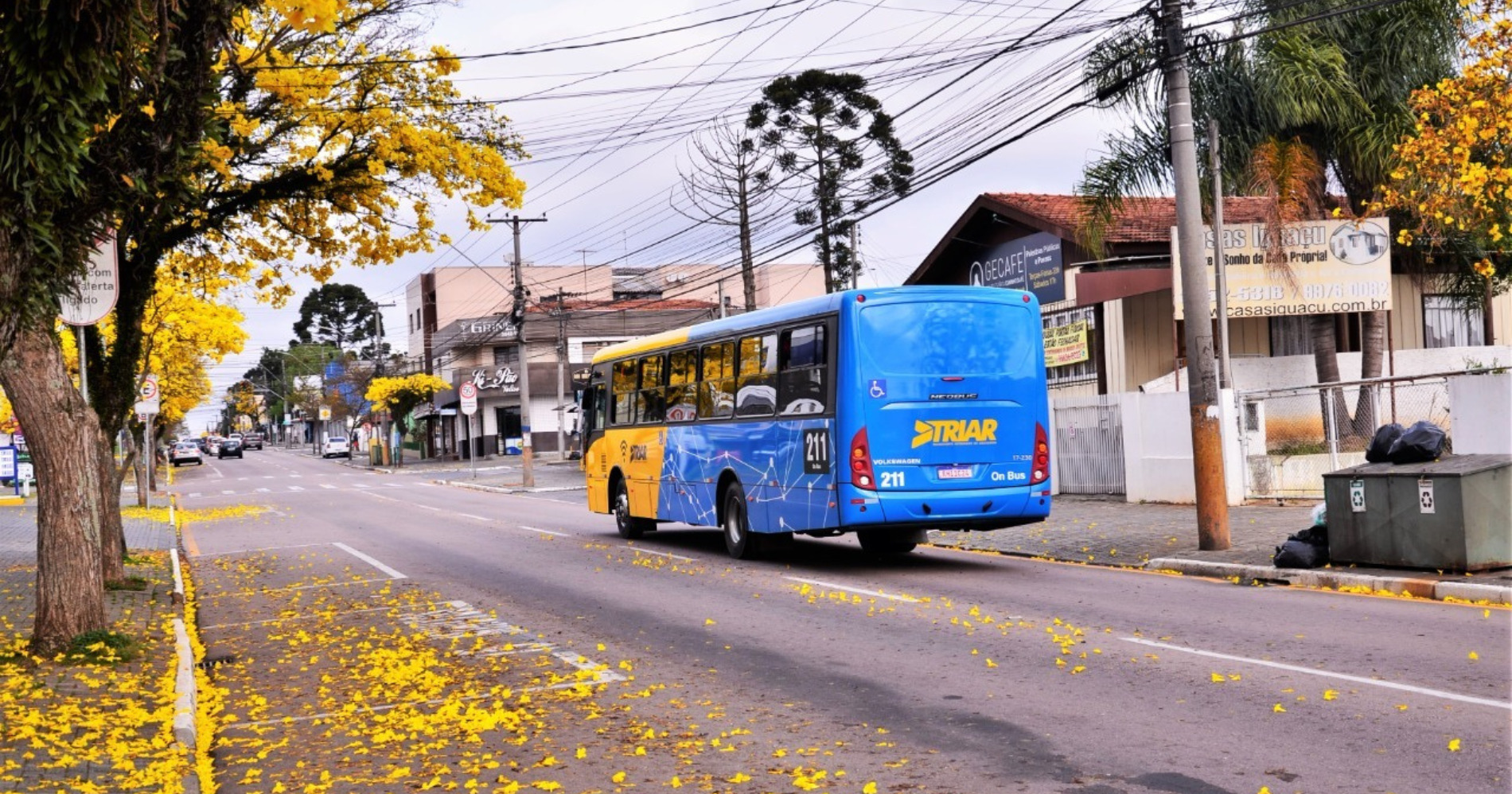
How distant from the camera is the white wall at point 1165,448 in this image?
70.5 ft

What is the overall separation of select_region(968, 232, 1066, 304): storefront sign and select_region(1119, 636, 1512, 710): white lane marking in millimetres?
18701

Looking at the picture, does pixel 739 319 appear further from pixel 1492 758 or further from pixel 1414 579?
pixel 1492 758

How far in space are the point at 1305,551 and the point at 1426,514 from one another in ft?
4.45

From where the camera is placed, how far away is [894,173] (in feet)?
110

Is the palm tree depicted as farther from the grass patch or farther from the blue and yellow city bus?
the grass patch

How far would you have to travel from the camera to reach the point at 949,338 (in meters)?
15.7

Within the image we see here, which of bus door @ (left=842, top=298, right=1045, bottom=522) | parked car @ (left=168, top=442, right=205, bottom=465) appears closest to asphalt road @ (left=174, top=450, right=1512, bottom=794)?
bus door @ (left=842, top=298, right=1045, bottom=522)

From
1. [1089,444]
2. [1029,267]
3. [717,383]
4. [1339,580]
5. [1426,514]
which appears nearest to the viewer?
[1426,514]

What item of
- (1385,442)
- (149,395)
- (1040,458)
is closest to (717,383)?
(1040,458)

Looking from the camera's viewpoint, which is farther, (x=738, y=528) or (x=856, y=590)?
(x=738, y=528)

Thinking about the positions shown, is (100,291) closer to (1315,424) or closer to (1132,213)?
(1315,424)

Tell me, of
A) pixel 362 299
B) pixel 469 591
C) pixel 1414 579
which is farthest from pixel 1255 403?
pixel 362 299

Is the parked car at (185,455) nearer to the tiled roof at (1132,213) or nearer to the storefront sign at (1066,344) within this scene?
the storefront sign at (1066,344)

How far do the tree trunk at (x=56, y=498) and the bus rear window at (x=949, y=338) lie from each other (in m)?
7.88
